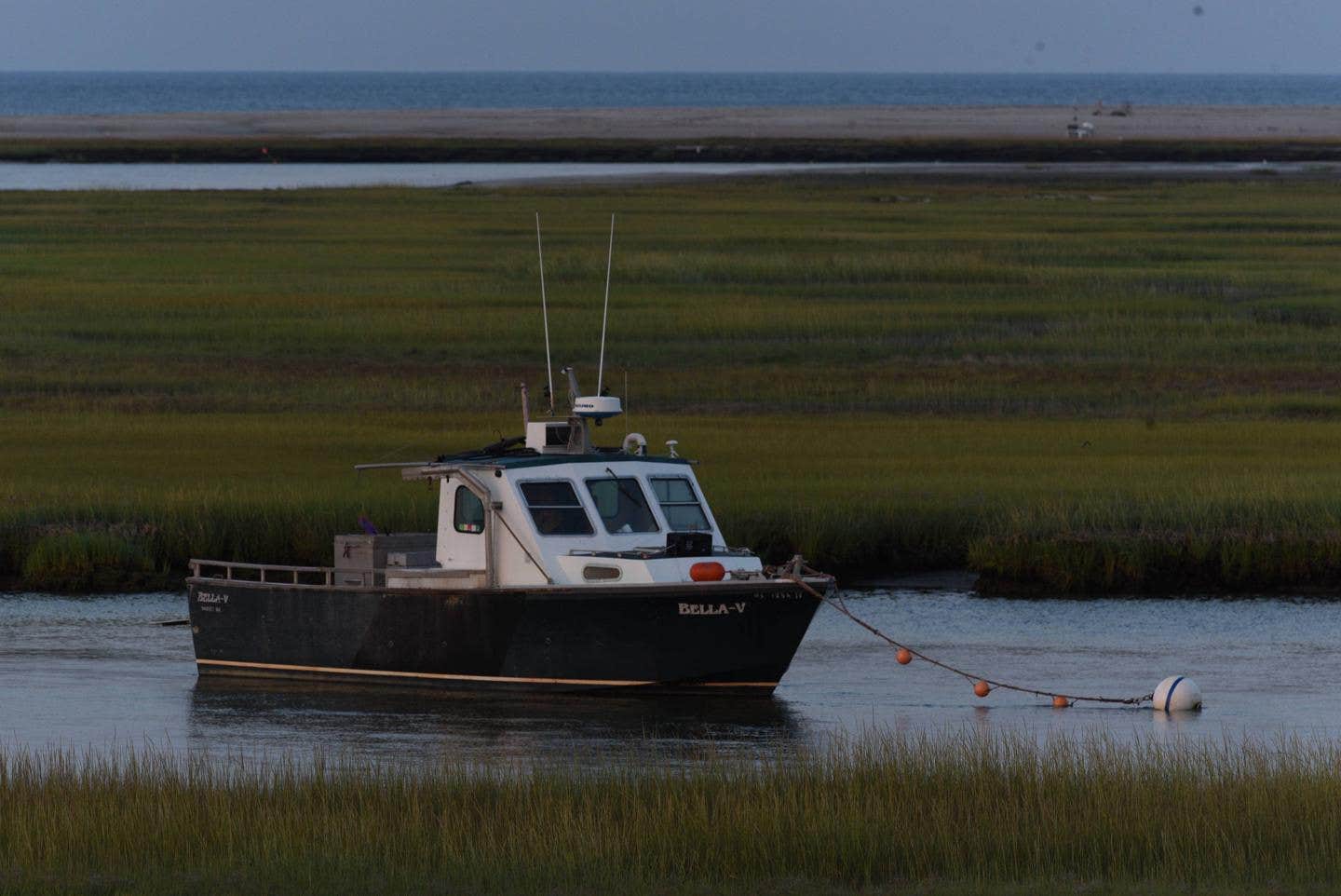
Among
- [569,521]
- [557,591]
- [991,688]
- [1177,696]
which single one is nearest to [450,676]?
[557,591]

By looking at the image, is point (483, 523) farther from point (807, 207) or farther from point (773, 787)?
point (807, 207)

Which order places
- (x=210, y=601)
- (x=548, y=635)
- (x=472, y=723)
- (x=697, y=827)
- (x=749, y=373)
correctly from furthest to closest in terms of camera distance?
(x=749, y=373)
(x=210, y=601)
(x=548, y=635)
(x=472, y=723)
(x=697, y=827)

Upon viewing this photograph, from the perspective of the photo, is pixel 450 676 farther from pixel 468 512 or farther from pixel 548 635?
pixel 468 512

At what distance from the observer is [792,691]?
2245 centimetres

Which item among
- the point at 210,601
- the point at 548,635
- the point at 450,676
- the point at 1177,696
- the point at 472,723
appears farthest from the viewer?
the point at 210,601

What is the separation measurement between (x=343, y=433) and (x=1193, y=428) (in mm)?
14842

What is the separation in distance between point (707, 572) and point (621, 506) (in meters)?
1.69

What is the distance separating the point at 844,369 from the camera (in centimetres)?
4638

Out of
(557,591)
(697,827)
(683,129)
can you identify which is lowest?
(683,129)

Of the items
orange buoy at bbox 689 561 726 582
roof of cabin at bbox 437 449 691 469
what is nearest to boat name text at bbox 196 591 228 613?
roof of cabin at bbox 437 449 691 469

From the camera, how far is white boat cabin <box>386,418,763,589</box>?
21578mm

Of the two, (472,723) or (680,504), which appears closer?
(472,723)

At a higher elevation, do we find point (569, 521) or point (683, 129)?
point (569, 521)

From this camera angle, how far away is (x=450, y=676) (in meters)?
22.4
